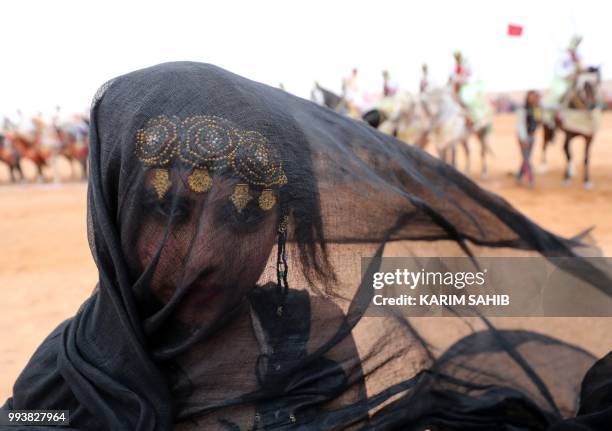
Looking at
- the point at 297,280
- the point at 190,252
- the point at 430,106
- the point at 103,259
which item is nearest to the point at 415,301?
the point at 297,280

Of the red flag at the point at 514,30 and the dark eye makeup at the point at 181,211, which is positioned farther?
the red flag at the point at 514,30

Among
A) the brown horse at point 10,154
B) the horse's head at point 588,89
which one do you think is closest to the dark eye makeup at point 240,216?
the horse's head at point 588,89

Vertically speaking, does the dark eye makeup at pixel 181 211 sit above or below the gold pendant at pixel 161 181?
below

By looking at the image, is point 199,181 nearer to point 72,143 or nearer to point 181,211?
point 181,211

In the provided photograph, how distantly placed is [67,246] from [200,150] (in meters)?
6.73

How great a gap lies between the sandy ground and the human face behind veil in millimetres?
558

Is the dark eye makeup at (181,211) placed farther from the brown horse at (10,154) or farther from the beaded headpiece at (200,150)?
the brown horse at (10,154)

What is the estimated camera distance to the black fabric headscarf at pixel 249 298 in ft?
4.18

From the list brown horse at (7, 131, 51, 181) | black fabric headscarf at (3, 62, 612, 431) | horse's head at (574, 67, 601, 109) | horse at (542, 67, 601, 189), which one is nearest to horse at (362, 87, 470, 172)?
horse at (542, 67, 601, 189)

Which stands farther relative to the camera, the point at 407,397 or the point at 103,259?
the point at 407,397

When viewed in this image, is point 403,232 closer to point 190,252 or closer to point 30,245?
point 190,252

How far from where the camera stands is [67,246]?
7289 mm

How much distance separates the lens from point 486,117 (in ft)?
37.4

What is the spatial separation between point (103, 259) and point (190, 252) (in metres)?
0.22
